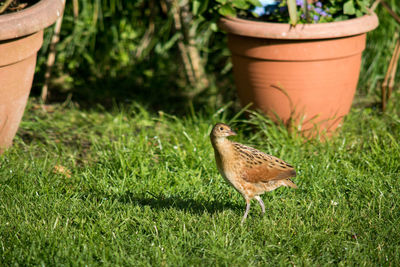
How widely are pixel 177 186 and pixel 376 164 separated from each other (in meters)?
1.50

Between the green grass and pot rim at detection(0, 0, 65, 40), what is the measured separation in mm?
958

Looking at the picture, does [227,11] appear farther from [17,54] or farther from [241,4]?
[17,54]

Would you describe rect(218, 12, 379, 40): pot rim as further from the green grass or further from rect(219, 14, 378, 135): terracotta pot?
the green grass

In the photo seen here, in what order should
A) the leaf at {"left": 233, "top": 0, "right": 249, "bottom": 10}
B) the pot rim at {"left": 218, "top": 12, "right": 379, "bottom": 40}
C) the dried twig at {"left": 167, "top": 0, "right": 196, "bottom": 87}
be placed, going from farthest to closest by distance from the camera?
the dried twig at {"left": 167, "top": 0, "right": 196, "bottom": 87}, the leaf at {"left": 233, "top": 0, "right": 249, "bottom": 10}, the pot rim at {"left": 218, "top": 12, "right": 379, "bottom": 40}

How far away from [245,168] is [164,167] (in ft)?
2.96

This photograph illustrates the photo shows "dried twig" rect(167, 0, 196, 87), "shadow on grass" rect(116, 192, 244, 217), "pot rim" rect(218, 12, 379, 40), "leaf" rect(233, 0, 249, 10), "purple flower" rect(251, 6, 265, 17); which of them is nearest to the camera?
"shadow on grass" rect(116, 192, 244, 217)

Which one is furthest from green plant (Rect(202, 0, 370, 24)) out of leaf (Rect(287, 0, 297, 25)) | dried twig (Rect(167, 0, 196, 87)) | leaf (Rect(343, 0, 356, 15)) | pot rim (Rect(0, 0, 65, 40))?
pot rim (Rect(0, 0, 65, 40))

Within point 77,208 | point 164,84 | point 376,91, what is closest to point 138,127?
point 164,84

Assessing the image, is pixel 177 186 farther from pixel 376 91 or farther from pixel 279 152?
pixel 376 91

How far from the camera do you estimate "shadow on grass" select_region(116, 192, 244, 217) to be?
3518 millimetres

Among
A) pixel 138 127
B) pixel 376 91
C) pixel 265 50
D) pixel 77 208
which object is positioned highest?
pixel 265 50

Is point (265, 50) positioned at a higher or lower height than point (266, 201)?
higher

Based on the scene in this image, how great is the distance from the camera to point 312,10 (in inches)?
180

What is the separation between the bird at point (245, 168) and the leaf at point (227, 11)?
1545mm
